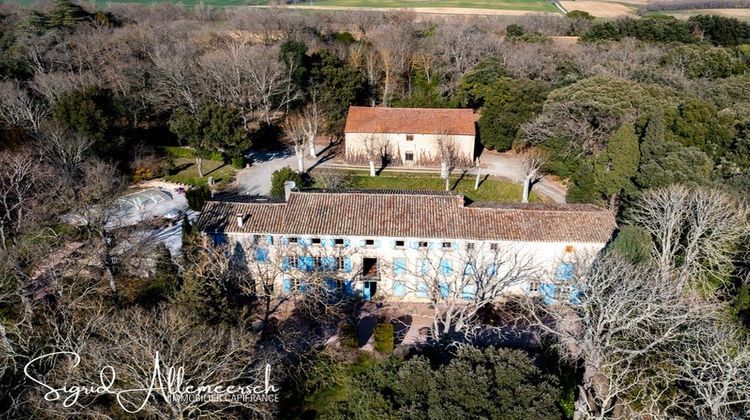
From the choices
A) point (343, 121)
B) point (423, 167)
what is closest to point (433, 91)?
point (343, 121)

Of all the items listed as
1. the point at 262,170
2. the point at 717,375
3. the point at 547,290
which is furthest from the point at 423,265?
the point at 262,170

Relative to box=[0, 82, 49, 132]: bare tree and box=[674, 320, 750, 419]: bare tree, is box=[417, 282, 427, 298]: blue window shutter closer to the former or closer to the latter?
box=[674, 320, 750, 419]: bare tree

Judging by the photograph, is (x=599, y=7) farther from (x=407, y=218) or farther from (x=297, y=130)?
(x=407, y=218)

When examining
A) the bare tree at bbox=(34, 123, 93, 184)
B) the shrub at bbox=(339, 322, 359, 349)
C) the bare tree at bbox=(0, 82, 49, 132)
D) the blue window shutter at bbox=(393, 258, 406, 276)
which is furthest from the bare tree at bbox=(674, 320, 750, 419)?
the bare tree at bbox=(0, 82, 49, 132)

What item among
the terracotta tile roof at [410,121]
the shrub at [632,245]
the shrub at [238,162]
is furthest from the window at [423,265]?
the shrub at [238,162]

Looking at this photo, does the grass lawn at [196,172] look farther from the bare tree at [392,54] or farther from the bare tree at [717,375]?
the bare tree at [717,375]

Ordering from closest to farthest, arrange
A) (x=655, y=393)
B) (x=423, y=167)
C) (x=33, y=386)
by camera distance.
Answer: (x=33, y=386) < (x=655, y=393) < (x=423, y=167)

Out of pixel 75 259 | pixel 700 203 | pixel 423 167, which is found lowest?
pixel 423 167

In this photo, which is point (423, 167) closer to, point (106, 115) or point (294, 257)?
point (294, 257)
